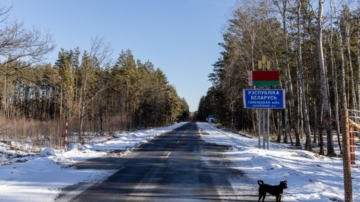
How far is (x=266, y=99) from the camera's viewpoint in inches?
841

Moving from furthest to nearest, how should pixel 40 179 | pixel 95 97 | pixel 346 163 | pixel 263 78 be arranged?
pixel 95 97 → pixel 263 78 → pixel 40 179 → pixel 346 163

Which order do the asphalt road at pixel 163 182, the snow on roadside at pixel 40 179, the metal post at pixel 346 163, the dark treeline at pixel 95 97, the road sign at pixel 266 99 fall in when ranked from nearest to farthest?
the metal post at pixel 346 163
the snow on roadside at pixel 40 179
the asphalt road at pixel 163 182
the road sign at pixel 266 99
the dark treeline at pixel 95 97

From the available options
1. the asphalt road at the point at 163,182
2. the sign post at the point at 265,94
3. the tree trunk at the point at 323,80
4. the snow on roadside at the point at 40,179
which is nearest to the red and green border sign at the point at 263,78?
the sign post at the point at 265,94

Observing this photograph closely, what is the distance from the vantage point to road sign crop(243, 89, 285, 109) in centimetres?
2122

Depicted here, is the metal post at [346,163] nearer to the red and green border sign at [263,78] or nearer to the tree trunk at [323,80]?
the tree trunk at [323,80]

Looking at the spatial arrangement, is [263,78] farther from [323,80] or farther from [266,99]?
[323,80]

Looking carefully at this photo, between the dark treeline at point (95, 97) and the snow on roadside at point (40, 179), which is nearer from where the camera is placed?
the snow on roadside at point (40, 179)

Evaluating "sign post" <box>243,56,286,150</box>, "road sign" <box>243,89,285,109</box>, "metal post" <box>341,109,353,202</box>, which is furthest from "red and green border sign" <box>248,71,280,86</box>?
"metal post" <box>341,109,353,202</box>

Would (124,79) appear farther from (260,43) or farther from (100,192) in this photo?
(100,192)

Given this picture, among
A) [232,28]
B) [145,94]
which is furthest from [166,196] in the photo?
[145,94]

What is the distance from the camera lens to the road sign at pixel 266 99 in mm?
21219

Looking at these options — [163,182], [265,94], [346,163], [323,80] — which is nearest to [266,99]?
[265,94]

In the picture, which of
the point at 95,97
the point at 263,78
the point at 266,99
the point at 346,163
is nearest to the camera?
the point at 346,163

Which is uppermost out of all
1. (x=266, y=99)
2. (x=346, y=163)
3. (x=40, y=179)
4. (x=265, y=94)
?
(x=265, y=94)
